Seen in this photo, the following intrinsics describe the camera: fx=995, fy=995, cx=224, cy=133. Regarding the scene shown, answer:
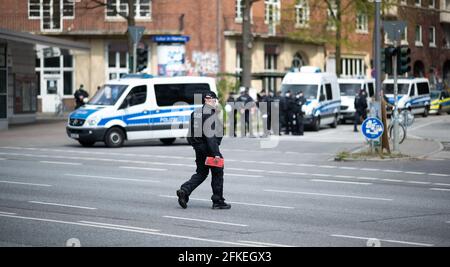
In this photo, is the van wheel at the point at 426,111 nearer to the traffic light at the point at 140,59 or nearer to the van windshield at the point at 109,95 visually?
the traffic light at the point at 140,59

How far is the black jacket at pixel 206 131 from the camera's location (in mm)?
14742

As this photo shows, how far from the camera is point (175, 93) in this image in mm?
30609

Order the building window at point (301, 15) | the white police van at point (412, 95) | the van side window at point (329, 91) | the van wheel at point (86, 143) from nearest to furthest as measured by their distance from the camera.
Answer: the van wheel at point (86, 143)
the van side window at point (329, 91)
the white police van at point (412, 95)
the building window at point (301, 15)

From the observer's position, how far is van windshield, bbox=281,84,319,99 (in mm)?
39531

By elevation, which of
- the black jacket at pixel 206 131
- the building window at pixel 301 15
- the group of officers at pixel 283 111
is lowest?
the black jacket at pixel 206 131

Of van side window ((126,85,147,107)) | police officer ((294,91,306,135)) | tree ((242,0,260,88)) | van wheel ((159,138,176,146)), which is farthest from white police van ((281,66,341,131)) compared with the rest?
van side window ((126,85,147,107))

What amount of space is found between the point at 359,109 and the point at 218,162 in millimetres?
25116

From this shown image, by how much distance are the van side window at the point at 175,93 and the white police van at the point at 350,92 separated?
621 inches

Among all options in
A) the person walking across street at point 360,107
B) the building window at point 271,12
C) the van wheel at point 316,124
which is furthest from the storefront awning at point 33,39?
the building window at point 271,12

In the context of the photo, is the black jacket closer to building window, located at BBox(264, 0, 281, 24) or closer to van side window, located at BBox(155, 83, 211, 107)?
van side window, located at BBox(155, 83, 211, 107)

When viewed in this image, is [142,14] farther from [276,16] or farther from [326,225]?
[326,225]

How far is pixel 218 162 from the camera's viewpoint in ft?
48.2
